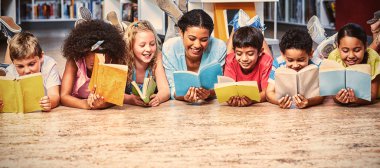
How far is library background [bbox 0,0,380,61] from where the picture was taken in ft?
15.6

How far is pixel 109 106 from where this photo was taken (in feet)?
8.38

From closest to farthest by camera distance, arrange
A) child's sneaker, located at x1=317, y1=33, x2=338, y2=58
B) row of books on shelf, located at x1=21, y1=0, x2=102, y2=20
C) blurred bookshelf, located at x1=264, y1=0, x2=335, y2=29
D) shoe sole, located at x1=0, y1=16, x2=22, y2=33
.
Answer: child's sneaker, located at x1=317, y1=33, x2=338, y2=58 → shoe sole, located at x1=0, y1=16, x2=22, y2=33 → blurred bookshelf, located at x1=264, y1=0, x2=335, y2=29 → row of books on shelf, located at x1=21, y1=0, x2=102, y2=20

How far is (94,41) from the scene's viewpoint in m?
2.57

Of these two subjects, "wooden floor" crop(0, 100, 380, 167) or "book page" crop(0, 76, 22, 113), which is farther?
"book page" crop(0, 76, 22, 113)

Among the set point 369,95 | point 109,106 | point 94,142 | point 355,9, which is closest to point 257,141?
point 94,142

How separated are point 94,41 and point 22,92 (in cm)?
40

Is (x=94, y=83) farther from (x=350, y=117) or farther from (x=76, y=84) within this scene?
(x=350, y=117)

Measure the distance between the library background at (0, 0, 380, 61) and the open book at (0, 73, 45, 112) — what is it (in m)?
1.83

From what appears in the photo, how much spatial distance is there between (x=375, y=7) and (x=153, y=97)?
3581 mm

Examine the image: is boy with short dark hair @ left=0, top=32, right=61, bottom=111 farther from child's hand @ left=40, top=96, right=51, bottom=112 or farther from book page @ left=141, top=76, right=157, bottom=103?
book page @ left=141, top=76, right=157, bottom=103

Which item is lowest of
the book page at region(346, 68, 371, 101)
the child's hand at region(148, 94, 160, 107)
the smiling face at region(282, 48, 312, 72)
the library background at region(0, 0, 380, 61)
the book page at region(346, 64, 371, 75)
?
the child's hand at region(148, 94, 160, 107)

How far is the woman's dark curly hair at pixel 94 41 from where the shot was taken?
101 inches

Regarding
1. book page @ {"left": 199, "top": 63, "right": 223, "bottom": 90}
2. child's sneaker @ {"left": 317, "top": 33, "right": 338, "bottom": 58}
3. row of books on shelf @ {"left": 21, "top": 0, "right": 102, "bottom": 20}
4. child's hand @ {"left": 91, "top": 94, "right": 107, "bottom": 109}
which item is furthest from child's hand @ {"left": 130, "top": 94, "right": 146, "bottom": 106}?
row of books on shelf @ {"left": 21, "top": 0, "right": 102, "bottom": 20}

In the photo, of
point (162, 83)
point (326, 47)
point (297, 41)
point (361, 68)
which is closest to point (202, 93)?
point (162, 83)
